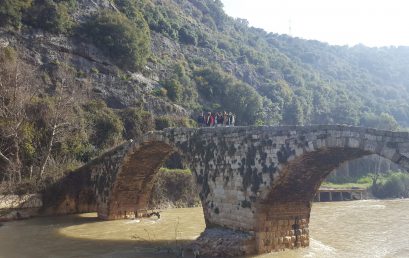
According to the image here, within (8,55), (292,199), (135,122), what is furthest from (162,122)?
(292,199)

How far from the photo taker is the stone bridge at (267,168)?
12.8 m

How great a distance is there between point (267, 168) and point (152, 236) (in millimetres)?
7424

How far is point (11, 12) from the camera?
38812 millimetres

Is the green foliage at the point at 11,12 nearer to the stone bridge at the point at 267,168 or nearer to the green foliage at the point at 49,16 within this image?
the green foliage at the point at 49,16

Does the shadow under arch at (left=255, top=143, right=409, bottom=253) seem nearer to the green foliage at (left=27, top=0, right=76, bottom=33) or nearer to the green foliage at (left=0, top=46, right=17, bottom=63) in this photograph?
the green foliage at (left=0, top=46, right=17, bottom=63)

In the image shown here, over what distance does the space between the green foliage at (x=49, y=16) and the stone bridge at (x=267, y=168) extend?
89.6 ft

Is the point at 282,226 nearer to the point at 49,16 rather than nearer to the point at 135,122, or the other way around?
the point at 135,122

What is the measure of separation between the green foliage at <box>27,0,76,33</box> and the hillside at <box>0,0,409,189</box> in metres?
0.10

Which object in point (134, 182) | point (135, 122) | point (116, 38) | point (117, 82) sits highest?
point (116, 38)

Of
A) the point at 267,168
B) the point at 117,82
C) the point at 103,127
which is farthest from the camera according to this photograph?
the point at 117,82

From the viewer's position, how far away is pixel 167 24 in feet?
198

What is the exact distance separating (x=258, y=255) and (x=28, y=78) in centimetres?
2350

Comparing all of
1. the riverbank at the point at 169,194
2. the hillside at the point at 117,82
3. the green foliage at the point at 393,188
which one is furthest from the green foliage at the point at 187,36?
the riverbank at the point at 169,194

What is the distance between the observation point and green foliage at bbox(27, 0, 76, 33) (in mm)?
41312
